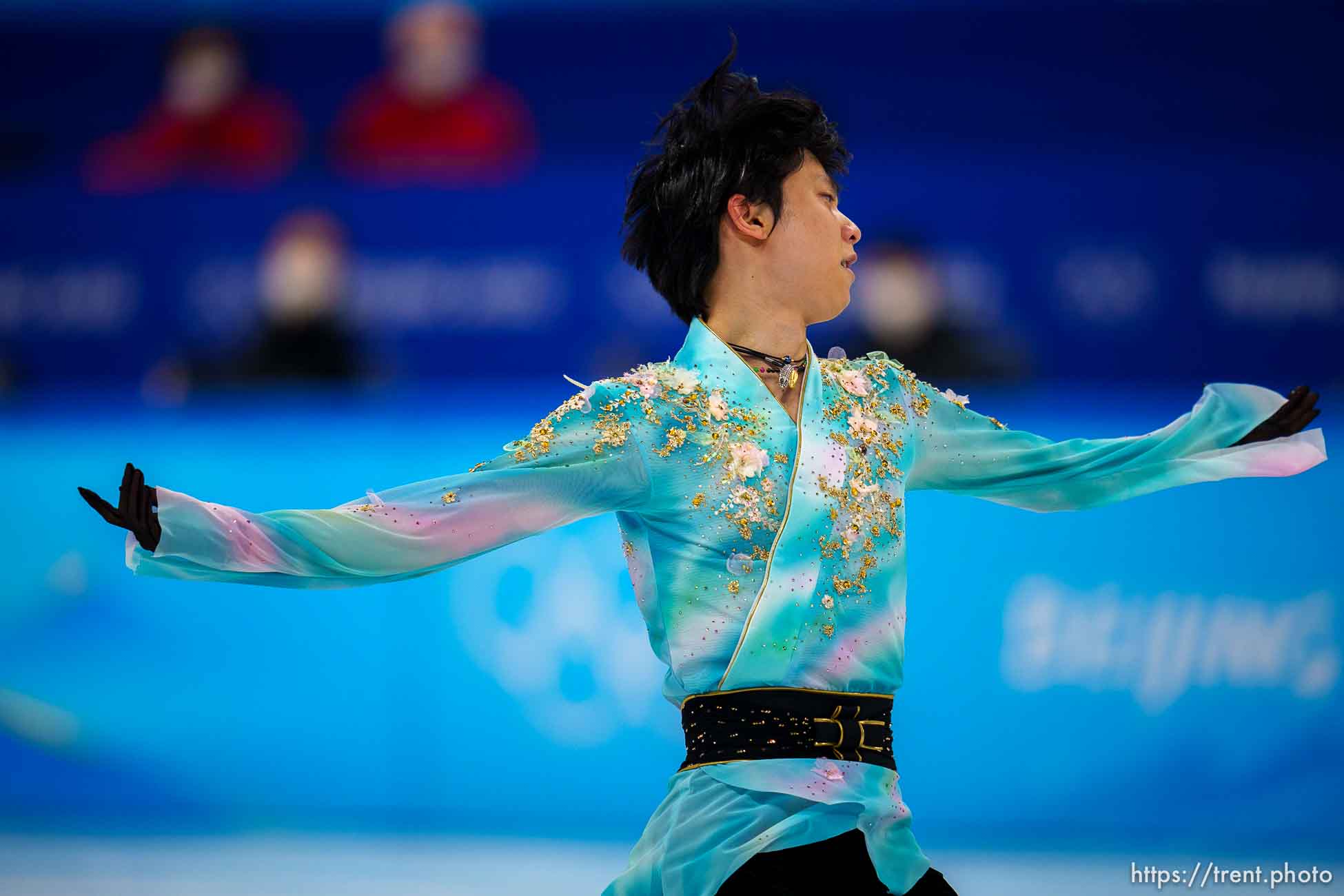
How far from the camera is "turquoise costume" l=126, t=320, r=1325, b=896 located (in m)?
2.25

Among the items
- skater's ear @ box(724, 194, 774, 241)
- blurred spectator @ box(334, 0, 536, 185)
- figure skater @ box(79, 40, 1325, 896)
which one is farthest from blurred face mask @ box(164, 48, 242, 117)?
skater's ear @ box(724, 194, 774, 241)

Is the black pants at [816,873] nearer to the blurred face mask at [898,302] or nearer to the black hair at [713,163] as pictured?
the black hair at [713,163]

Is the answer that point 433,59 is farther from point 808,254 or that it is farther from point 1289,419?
point 1289,419

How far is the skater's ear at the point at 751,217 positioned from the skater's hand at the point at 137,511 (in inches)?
43.6

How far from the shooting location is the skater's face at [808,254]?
2.63 m

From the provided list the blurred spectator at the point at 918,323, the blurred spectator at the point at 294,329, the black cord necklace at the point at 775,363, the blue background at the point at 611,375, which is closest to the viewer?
the black cord necklace at the point at 775,363

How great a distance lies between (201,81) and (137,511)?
10.2ft

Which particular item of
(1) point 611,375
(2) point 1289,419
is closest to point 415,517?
(2) point 1289,419

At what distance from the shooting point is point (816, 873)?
7.36 ft

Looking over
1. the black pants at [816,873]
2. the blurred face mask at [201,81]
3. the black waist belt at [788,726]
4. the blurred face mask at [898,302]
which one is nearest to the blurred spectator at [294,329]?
the blurred face mask at [201,81]

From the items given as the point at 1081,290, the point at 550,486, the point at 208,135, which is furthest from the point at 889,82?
the point at 550,486

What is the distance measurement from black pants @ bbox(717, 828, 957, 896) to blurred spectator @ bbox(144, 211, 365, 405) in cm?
269

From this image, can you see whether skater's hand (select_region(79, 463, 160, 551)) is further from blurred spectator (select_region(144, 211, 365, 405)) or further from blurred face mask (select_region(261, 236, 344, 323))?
blurred face mask (select_region(261, 236, 344, 323))

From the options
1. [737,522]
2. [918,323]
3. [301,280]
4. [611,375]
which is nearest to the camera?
[737,522]
